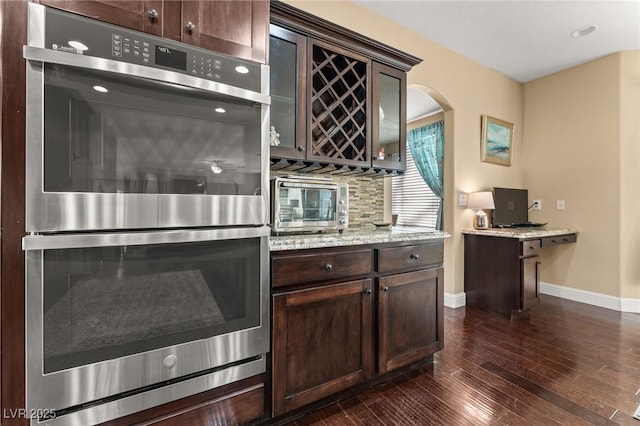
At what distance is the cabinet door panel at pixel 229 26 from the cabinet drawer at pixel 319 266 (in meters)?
0.94

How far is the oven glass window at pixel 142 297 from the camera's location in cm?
93

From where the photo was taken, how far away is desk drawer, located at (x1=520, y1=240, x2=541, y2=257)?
293 cm

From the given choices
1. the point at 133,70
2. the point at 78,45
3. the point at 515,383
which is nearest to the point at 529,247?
the point at 515,383

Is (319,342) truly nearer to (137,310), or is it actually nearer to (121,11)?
(137,310)

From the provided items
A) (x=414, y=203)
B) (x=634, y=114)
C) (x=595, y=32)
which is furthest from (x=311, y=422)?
(x=634, y=114)

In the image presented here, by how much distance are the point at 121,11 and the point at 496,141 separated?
4035 millimetres

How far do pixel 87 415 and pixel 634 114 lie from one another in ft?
17.1

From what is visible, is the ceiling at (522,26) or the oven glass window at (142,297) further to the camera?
the ceiling at (522,26)

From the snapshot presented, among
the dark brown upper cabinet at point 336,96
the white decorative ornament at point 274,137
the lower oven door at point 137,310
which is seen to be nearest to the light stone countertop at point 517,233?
the dark brown upper cabinet at point 336,96

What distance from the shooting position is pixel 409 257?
6.04 feet

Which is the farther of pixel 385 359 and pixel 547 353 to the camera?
pixel 547 353

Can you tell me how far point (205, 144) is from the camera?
1127 mm

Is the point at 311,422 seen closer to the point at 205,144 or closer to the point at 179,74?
the point at 205,144

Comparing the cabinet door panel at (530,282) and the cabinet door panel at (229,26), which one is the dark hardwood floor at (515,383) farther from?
the cabinet door panel at (229,26)
